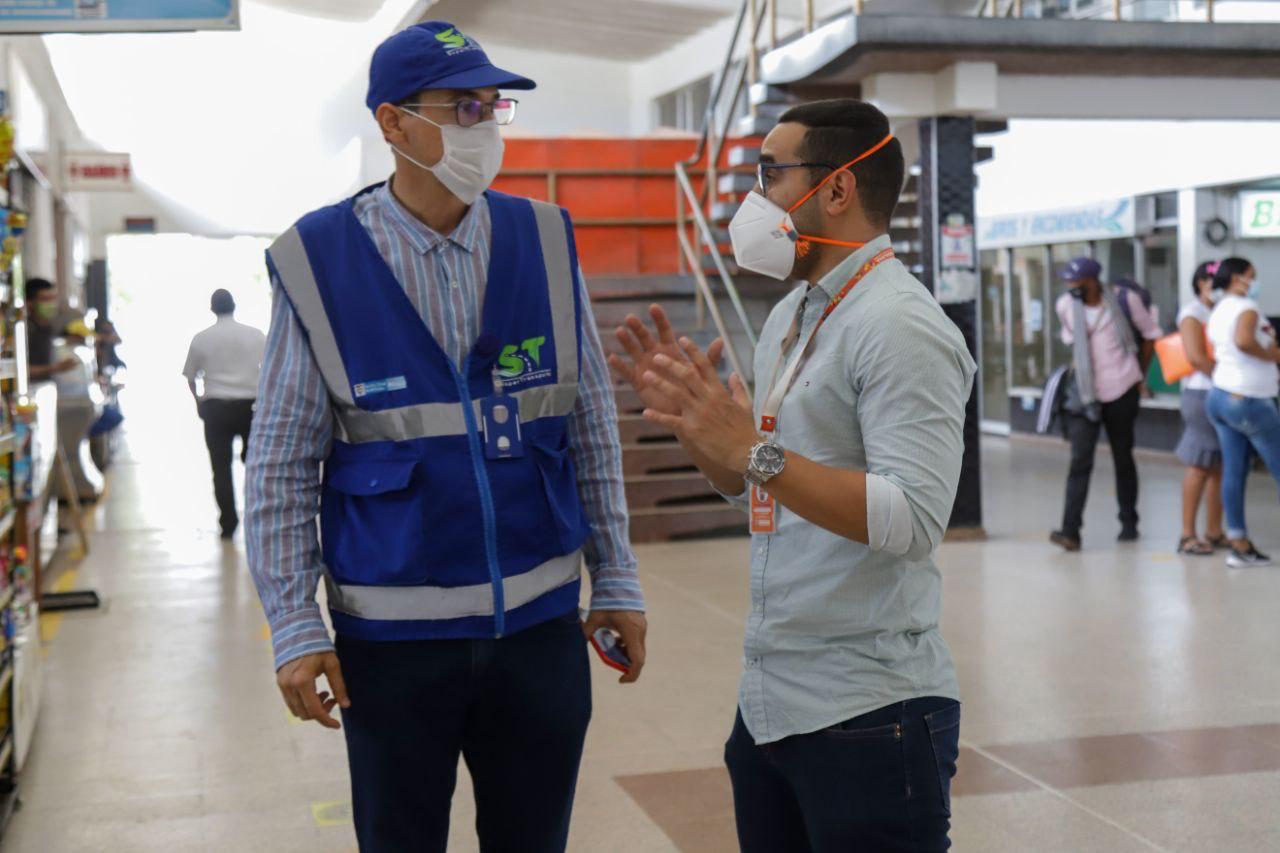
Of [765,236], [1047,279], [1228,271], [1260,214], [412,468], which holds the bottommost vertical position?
Result: [412,468]

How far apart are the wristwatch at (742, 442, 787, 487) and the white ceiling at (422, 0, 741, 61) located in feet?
58.9

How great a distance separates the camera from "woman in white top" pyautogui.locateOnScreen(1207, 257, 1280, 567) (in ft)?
25.5

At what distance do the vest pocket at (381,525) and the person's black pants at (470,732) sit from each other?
0.11 m

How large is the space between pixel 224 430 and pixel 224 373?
383 millimetres

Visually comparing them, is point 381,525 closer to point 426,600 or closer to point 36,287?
point 426,600

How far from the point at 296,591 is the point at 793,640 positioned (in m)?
0.73

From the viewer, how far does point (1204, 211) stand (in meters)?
13.6

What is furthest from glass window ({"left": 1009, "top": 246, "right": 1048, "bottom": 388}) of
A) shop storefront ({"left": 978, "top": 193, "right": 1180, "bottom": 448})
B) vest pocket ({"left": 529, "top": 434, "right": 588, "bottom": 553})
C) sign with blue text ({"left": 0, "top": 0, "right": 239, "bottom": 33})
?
vest pocket ({"left": 529, "top": 434, "right": 588, "bottom": 553})

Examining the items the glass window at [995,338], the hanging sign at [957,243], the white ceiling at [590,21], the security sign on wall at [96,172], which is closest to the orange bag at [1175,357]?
the hanging sign at [957,243]

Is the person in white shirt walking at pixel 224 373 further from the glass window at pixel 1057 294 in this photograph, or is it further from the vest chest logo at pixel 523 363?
the glass window at pixel 1057 294

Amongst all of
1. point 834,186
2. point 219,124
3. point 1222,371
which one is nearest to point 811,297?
point 834,186

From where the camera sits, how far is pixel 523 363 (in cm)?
221

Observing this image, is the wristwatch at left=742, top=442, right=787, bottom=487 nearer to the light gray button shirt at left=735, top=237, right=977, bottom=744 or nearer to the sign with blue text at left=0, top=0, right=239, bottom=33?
the light gray button shirt at left=735, top=237, right=977, bottom=744

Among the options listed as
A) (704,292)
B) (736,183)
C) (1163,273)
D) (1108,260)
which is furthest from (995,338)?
(736,183)
